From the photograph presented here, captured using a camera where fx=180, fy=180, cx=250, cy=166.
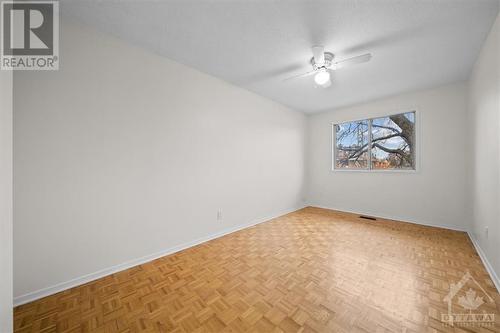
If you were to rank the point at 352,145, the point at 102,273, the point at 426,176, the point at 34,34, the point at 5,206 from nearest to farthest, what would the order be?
the point at 5,206, the point at 34,34, the point at 102,273, the point at 426,176, the point at 352,145

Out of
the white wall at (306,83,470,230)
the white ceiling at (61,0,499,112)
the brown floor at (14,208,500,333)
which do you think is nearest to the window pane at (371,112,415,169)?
the white wall at (306,83,470,230)

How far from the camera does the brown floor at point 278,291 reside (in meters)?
1.26

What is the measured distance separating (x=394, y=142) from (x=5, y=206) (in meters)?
5.28

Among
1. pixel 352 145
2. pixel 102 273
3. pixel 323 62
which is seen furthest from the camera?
pixel 352 145

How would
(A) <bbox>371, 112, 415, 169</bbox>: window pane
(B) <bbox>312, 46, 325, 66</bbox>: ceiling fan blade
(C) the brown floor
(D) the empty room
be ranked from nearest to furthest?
(C) the brown floor, (D) the empty room, (B) <bbox>312, 46, 325, 66</bbox>: ceiling fan blade, (A) <bbox>371, 112, 415, 169</bbox>: window pane

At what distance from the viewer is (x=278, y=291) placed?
158cm

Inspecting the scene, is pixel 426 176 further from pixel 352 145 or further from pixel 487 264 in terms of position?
pixel 487 264

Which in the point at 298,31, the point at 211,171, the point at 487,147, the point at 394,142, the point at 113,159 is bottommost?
the point at 211,171

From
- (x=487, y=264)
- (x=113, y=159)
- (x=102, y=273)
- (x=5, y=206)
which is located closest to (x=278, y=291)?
(x=102, y=273)

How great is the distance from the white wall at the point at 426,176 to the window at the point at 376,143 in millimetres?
175

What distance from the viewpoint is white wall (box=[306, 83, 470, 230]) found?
3.04 m

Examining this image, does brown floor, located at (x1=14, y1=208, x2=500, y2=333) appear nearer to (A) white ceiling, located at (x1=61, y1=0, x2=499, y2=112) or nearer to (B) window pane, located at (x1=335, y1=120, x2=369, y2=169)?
(B) window pane, located at (x1=335, y1=120, x2=369, y2=169)

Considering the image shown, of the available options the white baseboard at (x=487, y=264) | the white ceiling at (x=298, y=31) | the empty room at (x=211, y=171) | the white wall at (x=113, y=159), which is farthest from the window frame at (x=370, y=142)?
the white wall at (x=113, y=159)

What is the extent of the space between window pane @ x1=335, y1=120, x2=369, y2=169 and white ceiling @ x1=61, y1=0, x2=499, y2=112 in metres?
1.56
